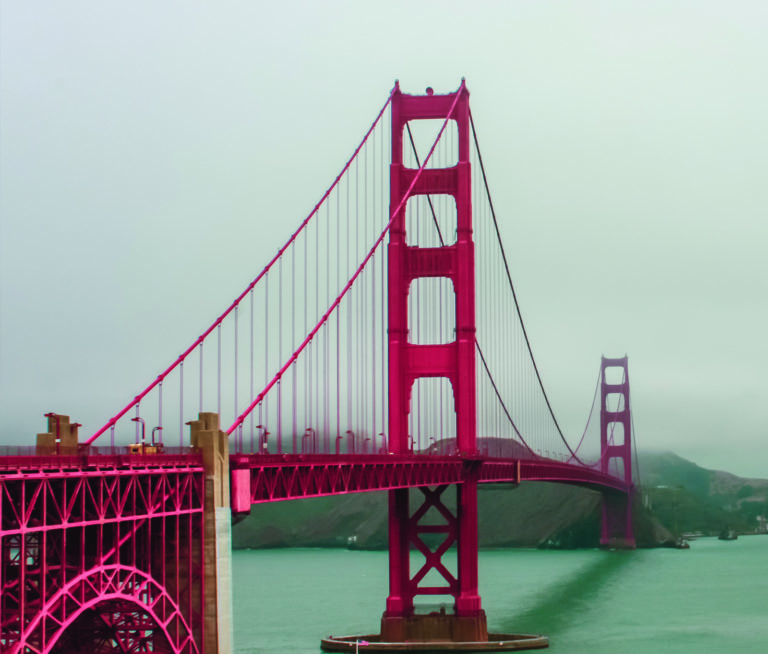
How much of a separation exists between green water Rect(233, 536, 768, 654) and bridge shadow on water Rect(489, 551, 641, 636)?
0.08 m

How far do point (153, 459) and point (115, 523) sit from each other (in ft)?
6.29

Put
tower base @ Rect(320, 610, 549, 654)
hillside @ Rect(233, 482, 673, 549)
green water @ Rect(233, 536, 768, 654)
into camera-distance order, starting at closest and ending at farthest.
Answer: tower base @ Rect(320, 610, 549, 654) → green water @ Rect(233, 536, 768, 654) → hillside @ Rect(233, 482, 673, 549)

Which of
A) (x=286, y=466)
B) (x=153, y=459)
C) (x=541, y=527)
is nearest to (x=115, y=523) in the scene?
(x=153, y=459)

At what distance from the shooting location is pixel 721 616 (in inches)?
2894

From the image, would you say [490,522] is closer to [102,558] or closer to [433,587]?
[433,587]

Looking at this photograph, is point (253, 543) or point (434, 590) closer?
point (434, 590)

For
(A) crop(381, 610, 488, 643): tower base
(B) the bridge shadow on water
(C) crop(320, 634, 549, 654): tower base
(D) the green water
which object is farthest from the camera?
(B) the bridge shadow on water

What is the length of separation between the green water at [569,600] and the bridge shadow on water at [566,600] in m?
0.08

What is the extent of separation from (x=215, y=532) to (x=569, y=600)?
166 feet

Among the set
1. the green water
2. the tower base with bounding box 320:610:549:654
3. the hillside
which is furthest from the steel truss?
the hillside

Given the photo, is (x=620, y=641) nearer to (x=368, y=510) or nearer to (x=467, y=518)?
(x=467, y=518)

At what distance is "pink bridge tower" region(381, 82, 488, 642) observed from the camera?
54.8 m

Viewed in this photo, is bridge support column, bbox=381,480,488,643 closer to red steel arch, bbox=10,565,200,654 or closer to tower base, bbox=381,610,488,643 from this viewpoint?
tower base, bbox=381,610,488,643

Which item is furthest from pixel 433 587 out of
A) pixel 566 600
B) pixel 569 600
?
pixel 569 600
